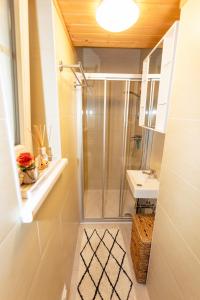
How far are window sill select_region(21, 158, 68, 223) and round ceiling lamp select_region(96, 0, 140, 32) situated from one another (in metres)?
1.09

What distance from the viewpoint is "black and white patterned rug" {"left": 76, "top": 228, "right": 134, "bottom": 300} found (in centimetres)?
144

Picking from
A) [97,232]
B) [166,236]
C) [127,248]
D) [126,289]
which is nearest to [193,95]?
[166,236]

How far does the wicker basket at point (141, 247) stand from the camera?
4.77ft

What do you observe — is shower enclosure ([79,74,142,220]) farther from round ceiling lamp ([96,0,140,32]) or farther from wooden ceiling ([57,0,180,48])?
round ceiling lamp ([96,0,140,32])

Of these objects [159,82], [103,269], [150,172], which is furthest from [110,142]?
[103,269]

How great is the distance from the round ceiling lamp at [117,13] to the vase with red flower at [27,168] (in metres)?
1.08

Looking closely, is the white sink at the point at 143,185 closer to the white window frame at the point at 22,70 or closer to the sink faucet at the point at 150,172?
the sink faucet at the point at 150,172

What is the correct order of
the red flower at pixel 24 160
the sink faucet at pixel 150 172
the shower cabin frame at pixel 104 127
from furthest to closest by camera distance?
the sink faucet at pixel 150 172 < the shower cabin frame at pixel 104 127 < the red flower at pixel 24 160

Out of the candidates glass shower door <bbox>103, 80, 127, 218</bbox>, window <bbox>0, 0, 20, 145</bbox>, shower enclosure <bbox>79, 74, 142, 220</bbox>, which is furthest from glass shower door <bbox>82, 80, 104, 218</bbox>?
window <bbox>0, 0, 20, 145</bbox>

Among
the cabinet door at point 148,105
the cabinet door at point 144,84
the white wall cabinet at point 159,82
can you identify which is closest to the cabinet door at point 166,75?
the white wall cabinet at point 159,82

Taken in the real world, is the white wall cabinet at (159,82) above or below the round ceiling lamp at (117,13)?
below

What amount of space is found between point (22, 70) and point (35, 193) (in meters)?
0.63

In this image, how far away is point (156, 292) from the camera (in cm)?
125

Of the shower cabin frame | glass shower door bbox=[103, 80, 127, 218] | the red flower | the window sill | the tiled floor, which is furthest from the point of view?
glass shower door bbox=[103, 80, 127, 218]
